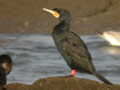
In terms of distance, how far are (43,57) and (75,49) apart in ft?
15.9

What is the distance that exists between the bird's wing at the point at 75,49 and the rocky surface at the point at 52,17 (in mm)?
8757

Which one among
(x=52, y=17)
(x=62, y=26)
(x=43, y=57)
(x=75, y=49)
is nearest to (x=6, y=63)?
(x=62, y=26)

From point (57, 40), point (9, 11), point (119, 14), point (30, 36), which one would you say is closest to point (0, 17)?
point (9, 11)

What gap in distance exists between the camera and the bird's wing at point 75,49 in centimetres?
730

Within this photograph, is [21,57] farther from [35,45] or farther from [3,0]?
[3,0]

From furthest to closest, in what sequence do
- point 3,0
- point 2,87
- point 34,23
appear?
point 3,0, point 34,23, point 2,87

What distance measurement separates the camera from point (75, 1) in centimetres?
2038

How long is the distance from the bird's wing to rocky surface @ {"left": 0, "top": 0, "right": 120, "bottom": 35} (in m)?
8.76

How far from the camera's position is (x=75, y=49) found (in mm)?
7340

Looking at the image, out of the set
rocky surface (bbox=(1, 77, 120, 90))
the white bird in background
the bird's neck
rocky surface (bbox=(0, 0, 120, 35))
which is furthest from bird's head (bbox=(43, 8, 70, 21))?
rocky surface (bbox=(0, 0, 120, 35))

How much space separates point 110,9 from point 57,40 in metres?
12.7

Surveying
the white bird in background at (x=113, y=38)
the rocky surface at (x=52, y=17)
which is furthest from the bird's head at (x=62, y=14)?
the rocky surface at (x=52, y=17)

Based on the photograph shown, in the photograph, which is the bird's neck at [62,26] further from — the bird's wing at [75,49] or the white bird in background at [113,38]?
the white bird in background at [113,38]

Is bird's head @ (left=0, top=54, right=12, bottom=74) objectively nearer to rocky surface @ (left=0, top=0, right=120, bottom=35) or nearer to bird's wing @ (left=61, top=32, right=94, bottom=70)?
bird's wing @ (left=61, top=32, right=94, bottom=70)
